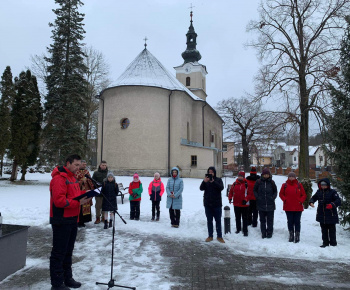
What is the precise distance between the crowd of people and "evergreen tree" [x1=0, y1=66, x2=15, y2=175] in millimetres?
11835

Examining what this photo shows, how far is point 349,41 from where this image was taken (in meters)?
7.88

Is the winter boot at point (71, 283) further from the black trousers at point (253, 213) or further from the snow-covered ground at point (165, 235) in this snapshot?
the black trousers at point (253, 213)

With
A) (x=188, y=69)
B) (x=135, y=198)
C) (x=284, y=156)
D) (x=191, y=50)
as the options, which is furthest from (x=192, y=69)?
(x=284, y=156)

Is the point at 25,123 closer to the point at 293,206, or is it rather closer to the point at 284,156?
the point at 293,206

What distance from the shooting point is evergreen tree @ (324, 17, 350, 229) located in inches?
296

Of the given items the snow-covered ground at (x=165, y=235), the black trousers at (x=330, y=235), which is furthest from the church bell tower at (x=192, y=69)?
the black trousers at (x=330, y=235)

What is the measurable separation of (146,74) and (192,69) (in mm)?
14751

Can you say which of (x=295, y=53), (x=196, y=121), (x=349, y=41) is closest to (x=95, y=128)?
(x=196, y=121)

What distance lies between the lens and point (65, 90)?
66.3 feet

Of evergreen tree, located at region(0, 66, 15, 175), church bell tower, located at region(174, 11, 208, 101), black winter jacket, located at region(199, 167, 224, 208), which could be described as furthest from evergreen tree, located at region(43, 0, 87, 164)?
church bell tower, located at region(174, 11, 208, 101)

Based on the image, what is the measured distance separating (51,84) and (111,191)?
15.0 meters

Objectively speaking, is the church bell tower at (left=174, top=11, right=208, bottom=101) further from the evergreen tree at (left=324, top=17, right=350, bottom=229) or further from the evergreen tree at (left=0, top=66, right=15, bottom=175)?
Answer: the evergreen tree at (left=324, top=17, right=350, bottom=229)

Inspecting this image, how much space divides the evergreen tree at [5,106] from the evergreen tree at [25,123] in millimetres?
687

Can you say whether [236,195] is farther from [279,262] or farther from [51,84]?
[51,84]
